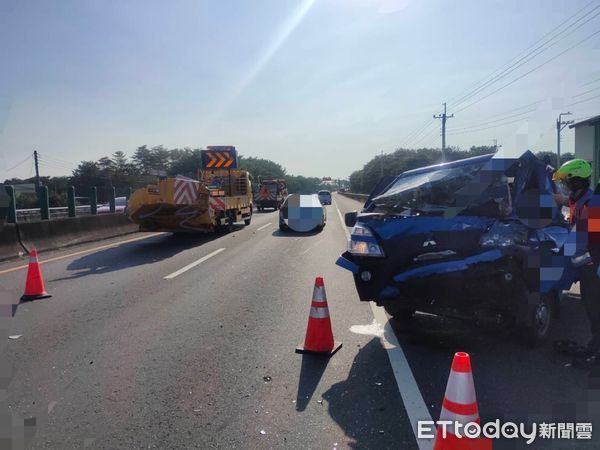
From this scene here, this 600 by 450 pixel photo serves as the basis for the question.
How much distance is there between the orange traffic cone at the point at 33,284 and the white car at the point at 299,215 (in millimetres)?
11967

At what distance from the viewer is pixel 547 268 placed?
482 cm

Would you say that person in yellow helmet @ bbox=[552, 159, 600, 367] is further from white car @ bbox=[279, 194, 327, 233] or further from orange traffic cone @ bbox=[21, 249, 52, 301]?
white car @ bbox=[279, 194, 327, 233]

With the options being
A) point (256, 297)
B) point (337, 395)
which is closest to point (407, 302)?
point (337, 395)

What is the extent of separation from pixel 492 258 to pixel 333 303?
310 cm

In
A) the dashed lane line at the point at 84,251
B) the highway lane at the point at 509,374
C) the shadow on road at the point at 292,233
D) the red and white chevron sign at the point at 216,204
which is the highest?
the red and white chevron sign at the point at 216,204

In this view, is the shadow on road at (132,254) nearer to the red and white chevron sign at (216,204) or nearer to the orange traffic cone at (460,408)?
the red and white chevron sign at (216,204)

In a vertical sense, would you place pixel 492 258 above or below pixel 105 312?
above

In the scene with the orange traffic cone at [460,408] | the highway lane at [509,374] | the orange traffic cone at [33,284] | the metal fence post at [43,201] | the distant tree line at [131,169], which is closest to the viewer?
the orange traffic cone at [460,408]

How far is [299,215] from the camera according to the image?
61.9 ft

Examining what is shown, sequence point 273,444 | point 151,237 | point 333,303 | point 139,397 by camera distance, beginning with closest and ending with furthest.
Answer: point 273,444
point 139,397
point 333,303
point 151,237

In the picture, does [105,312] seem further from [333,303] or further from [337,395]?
[337,395]

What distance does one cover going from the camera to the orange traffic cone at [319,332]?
192 inches

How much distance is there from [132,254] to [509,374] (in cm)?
1045

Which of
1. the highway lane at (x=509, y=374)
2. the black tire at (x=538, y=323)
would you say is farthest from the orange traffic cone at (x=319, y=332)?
the black tire at (x=538, y=323)
